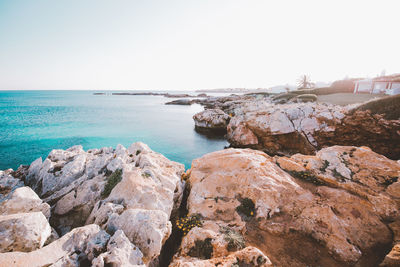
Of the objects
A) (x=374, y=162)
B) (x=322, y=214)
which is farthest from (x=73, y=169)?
(x=374, y=162)

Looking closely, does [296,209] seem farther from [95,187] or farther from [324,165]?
[95,187]

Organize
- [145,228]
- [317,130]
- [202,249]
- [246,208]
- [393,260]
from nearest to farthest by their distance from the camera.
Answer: [393,260] < [145,228] < [202,249] < [246,208] < [317,130]

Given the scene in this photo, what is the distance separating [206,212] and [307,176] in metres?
5.83

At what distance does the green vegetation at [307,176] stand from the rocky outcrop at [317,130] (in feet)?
33.6

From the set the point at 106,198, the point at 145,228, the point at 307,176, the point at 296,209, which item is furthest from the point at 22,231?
the point at 307,176

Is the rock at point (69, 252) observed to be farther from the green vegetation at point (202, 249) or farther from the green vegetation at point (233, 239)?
the green vegetation at point (233, 239)

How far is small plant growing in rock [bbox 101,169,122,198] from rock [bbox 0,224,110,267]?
282 centimetres

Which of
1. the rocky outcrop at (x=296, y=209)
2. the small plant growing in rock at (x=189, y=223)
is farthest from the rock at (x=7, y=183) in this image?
the rocky outcrop at (x=296, y=209)

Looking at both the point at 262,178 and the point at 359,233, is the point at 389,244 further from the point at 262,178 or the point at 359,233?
the point at 262,178

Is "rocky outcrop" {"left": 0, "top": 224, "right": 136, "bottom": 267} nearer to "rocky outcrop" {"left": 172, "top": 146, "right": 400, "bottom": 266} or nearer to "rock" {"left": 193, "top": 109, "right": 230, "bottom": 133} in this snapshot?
"rocky outcrop" {"left": 172, "top": 146, "right": 400, "bottom": 266}

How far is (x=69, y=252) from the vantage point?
145 inches

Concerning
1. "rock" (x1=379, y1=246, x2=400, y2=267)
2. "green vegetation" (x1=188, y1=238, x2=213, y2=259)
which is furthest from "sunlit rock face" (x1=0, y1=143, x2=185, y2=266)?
"rock" (x1=379, y1=246, x2=400, y2=267)

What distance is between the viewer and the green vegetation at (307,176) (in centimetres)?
816

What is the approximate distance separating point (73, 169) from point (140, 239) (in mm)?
6356
